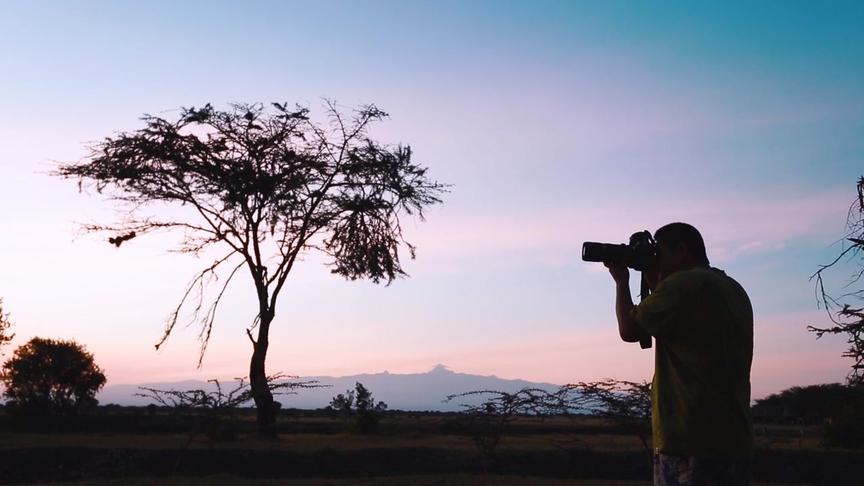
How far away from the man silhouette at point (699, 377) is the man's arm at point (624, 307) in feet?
0.03

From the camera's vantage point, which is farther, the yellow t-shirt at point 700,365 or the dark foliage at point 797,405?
the dark foliage at point 797,405

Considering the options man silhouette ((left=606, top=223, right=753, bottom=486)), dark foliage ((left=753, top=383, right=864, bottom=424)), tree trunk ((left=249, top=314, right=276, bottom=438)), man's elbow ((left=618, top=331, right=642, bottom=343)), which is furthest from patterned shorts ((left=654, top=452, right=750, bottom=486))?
dark foliage ((left=753, top=383, right=864, bottom=424))

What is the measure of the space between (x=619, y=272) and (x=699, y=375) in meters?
0.71

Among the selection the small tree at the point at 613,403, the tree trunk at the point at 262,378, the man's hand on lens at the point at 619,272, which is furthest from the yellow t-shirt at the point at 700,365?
the tree trunk at the point at 262,378

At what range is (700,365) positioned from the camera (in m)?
4.07

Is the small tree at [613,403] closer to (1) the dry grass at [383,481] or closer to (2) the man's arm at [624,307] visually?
(1) the dry grass at [383,481]

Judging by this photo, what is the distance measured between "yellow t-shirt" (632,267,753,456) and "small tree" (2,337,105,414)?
129ft

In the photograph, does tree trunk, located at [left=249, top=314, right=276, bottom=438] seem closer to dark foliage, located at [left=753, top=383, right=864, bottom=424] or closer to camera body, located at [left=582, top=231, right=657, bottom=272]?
camera body, located at [left=582, top=231, right=657, bottom=272]

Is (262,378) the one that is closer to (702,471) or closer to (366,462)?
(366,462)

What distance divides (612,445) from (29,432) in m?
17.4

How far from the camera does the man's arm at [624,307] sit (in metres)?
4.20

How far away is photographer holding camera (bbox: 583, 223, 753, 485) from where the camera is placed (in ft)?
13.1

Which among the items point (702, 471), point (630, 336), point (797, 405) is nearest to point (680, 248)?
point (630, 336)

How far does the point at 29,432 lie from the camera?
26.0 meters
